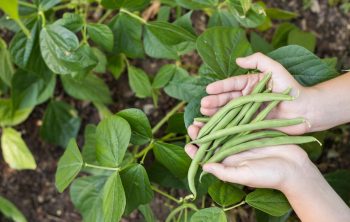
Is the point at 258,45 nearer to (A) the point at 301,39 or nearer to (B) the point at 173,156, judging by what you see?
(A) the point at 301,39

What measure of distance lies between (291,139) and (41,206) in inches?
56.0

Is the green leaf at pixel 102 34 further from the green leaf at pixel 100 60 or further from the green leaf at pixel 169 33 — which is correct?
the green leaf at pixel 100 60

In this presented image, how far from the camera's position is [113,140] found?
146 centimetres

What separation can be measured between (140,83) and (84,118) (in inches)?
20.8

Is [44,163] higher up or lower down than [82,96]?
lower down

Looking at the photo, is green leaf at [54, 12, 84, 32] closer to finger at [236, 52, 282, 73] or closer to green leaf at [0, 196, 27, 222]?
finger at [236, 52, 282, 73]

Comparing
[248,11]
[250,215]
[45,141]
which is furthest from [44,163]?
[248,11]

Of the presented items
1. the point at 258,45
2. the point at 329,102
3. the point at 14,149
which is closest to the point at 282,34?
the point at 258,45

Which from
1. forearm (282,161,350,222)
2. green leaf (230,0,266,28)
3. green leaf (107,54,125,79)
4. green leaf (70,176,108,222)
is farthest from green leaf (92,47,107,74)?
forearm (282,161,350,222)

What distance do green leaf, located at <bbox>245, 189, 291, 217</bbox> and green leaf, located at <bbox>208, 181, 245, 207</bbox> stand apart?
0.04m

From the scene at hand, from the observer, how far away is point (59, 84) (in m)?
2.35

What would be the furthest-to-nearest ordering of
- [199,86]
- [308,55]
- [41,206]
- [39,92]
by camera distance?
[41,206] → [39,92] → [199,86] → [308,55]

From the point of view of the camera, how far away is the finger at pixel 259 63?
4.59ft

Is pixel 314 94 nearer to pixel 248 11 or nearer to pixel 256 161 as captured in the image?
pixel 256 161
